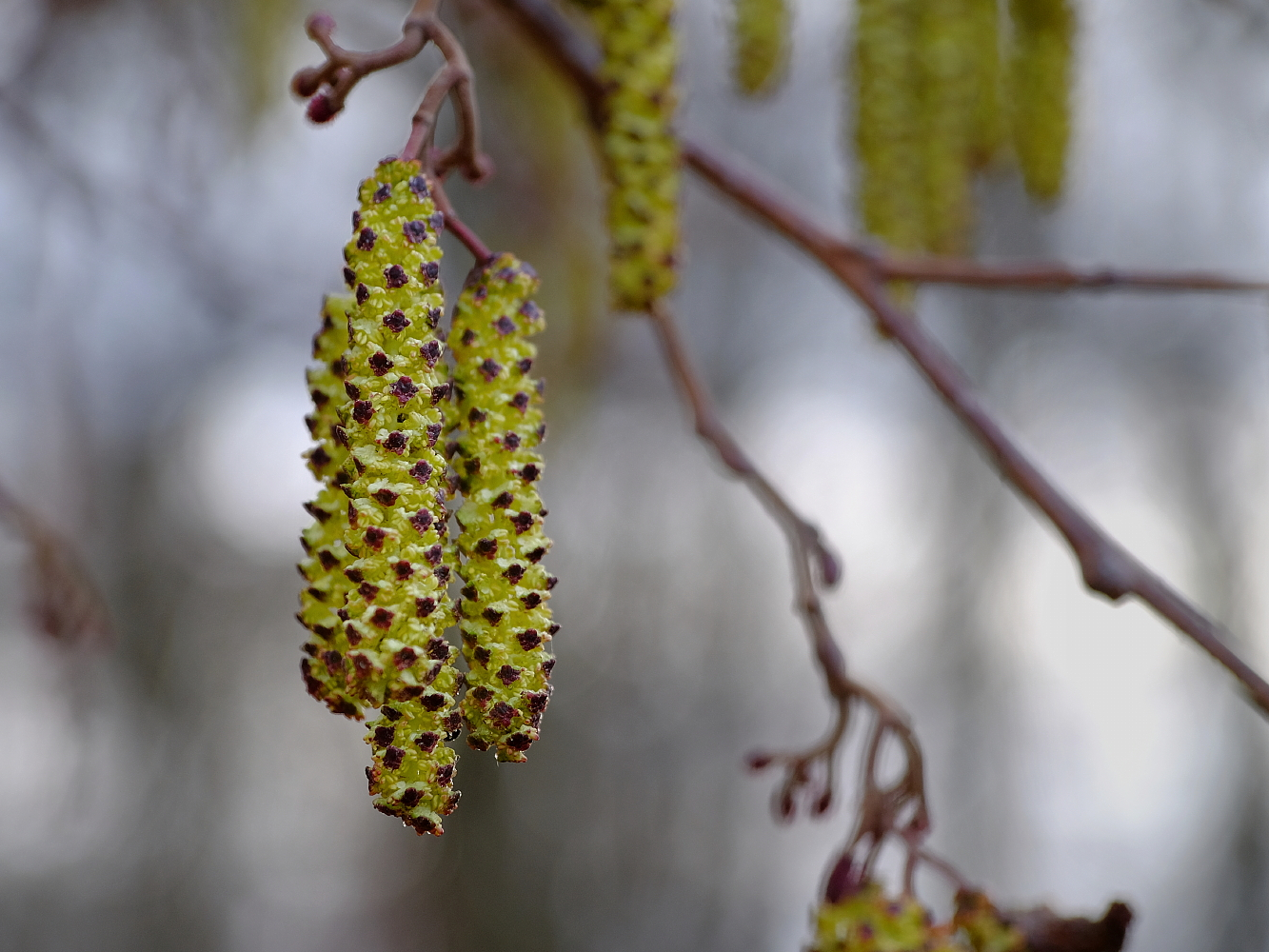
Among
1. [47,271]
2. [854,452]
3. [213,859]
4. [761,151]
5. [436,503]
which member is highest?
[761,151]

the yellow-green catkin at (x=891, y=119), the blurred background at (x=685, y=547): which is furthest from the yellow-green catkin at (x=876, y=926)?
the blurred background at (x=685, y=547)

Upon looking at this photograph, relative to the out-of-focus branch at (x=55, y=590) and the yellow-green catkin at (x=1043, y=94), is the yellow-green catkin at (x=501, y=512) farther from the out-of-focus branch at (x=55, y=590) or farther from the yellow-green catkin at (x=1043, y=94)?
the yellow-green catkin at (x=1043, y=94)

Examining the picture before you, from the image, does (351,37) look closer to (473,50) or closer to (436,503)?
(473,50)

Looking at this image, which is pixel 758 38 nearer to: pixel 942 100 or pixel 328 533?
pixel 942 100

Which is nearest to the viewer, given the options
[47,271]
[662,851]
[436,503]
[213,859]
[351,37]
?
[436,503]

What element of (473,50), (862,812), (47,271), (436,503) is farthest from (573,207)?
(436,503)

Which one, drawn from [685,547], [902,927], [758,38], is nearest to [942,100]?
[758,38]
